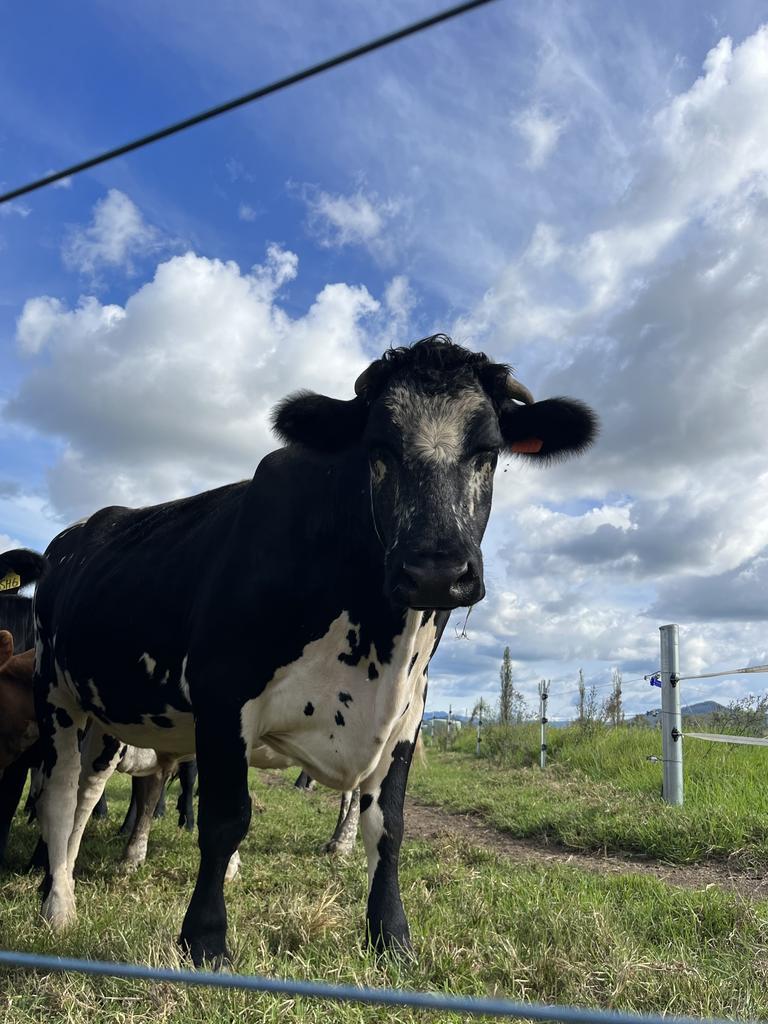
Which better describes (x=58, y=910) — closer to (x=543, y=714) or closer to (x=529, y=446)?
(x=529, y=446)

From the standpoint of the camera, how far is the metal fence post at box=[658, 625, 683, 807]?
8.28 metres

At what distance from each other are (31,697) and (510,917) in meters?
4.02

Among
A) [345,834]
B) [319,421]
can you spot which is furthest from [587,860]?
[319,421]

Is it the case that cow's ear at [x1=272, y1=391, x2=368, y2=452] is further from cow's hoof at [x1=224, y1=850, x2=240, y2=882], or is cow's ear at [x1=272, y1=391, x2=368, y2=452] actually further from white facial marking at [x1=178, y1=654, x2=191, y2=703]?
cow's hoof at [x1=224, y1=850, x2=240, y2=882]

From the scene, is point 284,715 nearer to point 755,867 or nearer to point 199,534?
point 199,534

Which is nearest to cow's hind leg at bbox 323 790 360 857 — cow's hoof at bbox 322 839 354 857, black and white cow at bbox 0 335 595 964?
cow's hoof at bbox 322 839 354 857

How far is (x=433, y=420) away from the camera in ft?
12.4

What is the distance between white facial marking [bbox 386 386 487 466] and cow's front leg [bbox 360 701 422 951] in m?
1.36

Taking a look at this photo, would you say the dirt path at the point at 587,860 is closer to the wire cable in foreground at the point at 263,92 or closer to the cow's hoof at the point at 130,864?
the cow's hoof at the point at 130,864

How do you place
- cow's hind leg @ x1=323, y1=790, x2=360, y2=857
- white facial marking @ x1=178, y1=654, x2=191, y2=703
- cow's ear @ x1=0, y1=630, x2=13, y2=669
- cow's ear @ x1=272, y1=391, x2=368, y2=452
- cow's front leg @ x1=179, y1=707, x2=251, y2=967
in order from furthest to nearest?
cow's ear @ x1=0, y1=630, x2=13, y2=669 → cow's hind leg @ x1=323, y1=790, x2=360, y2=857 → white facial marking @ x1=178, y1=654, x2=191, y2=703 → cow's ear @ x1=272, y1=391, x2=368, y2=452 → cow's front leg @ x1=179, y1=707, x2=251, y2=967

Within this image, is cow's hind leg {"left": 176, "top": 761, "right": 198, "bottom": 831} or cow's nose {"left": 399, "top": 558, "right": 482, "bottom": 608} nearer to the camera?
cow's nose {"left": 399, "top": 558, "right": 482, "bottom": 608}

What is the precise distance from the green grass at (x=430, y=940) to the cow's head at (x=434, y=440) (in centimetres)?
140

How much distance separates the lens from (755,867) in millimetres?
5910

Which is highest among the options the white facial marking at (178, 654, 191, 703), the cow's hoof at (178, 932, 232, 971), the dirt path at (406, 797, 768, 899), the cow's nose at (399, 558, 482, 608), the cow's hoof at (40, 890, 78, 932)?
the cow's nose at (399, 558, 482, 608)
